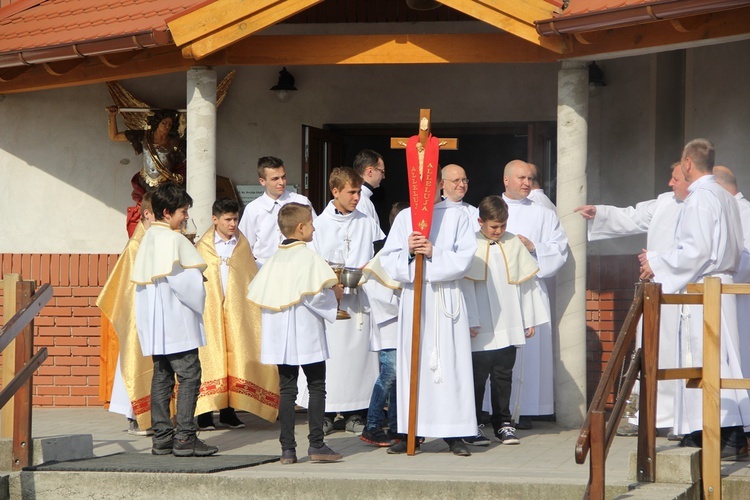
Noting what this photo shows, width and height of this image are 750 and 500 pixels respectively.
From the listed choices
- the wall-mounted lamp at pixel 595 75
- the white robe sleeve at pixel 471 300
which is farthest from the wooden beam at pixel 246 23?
the wall-mounted lamp at pixel 595 75

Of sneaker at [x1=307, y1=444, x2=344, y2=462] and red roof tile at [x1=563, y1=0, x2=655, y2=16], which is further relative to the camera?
red roof tile at [x1=563, y1=0, x2=655, y2=16]

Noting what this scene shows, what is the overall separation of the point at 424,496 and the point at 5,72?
6.40 m

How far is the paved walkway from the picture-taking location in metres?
7.78

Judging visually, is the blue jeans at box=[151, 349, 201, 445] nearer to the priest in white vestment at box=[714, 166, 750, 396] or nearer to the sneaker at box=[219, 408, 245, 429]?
the sneaker at box=[219, 408, 245, 429]

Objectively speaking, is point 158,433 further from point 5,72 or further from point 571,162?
point 5,72

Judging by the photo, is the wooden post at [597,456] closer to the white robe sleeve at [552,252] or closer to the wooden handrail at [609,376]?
the wooden handrail at [609,376]

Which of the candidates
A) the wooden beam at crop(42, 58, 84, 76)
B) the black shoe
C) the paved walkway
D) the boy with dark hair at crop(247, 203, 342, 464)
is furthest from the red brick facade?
the black shoe

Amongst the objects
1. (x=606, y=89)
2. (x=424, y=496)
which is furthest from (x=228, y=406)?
(x=606, y=89)

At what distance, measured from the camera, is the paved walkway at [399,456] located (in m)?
7.78

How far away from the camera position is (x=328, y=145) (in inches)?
503

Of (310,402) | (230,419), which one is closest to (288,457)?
(310,402)

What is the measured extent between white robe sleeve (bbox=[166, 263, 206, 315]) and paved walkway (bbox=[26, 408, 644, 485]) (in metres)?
1.13

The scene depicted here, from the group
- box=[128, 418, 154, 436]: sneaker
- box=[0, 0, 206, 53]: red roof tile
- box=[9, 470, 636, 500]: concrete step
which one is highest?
box=[0, 0, 206, 53]: red roof tile

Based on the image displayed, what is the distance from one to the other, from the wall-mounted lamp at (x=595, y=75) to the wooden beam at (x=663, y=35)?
2.39 metres
